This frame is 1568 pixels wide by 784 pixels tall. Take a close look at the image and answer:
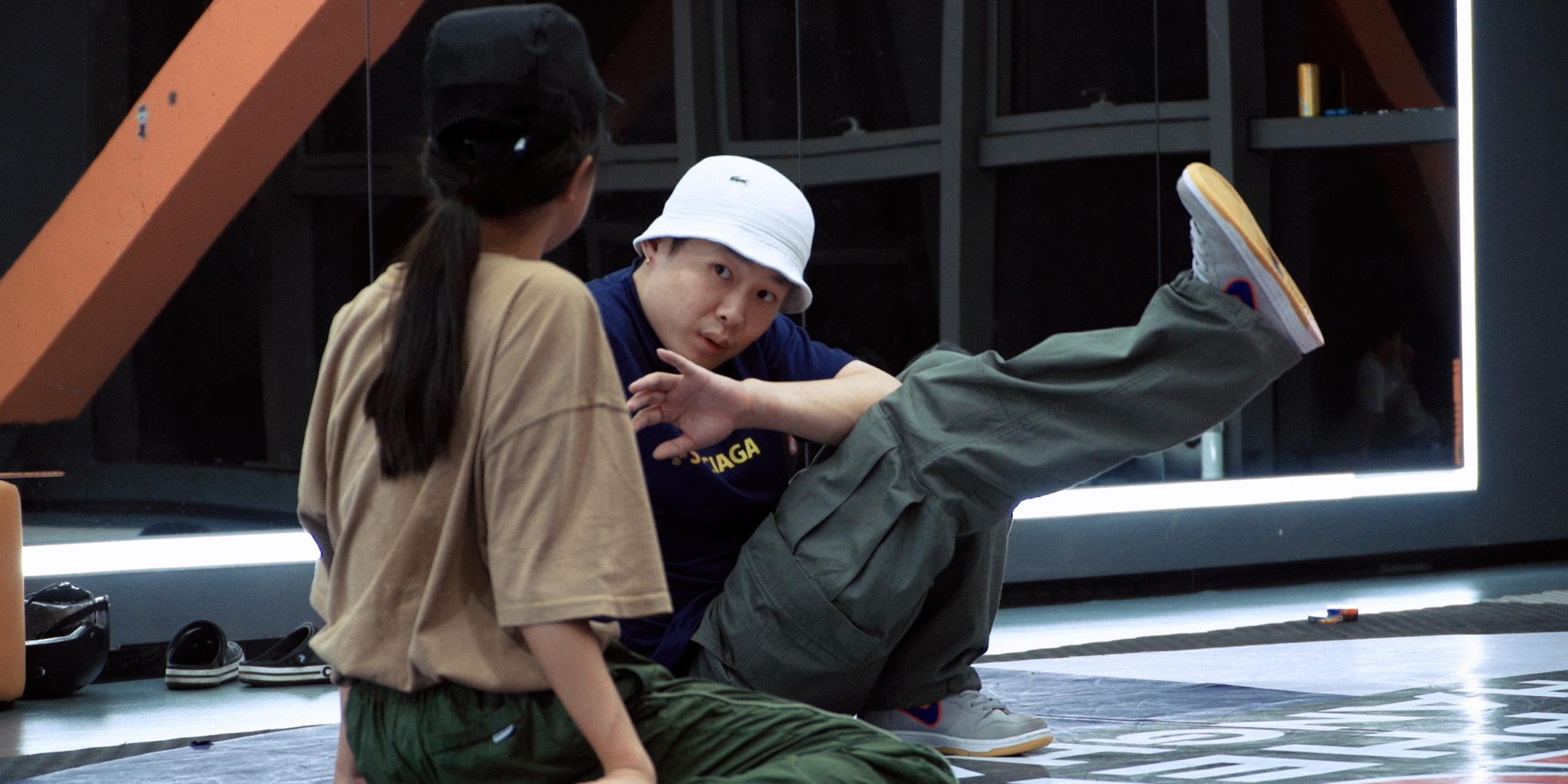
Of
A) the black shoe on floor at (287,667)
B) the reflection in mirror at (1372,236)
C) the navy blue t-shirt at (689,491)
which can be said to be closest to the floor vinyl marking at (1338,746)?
the navy blue t-shirt at (689,491)

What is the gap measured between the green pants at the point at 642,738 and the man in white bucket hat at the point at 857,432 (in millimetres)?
462

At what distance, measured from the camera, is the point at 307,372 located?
3463mm

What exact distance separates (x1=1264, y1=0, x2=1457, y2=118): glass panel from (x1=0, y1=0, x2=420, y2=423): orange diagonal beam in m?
2.67

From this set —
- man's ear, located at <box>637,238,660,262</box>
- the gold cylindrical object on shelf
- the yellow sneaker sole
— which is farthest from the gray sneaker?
the gold cylindrical object on shelf

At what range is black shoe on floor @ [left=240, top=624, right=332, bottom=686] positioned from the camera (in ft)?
9.97

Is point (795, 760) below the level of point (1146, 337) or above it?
below

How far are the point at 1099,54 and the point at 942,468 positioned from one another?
2.88 metres

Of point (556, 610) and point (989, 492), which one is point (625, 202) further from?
point (556, 610)

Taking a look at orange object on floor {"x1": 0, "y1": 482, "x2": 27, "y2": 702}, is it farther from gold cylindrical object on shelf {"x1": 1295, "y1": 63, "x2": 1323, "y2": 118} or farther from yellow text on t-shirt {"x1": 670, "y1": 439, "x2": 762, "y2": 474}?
gold cylindrical object on shelf {"x1": 1295, "y1": 63, "x2": 1323, "y2": 118}

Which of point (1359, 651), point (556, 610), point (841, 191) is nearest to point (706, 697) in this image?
point (556, 610)

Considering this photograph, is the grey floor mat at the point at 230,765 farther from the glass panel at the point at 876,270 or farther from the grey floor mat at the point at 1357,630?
the glass panel at the point at 876,270

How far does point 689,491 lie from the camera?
178 cm

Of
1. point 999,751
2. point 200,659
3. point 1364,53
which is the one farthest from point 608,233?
point 1364,53

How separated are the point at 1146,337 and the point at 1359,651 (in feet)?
4.55
